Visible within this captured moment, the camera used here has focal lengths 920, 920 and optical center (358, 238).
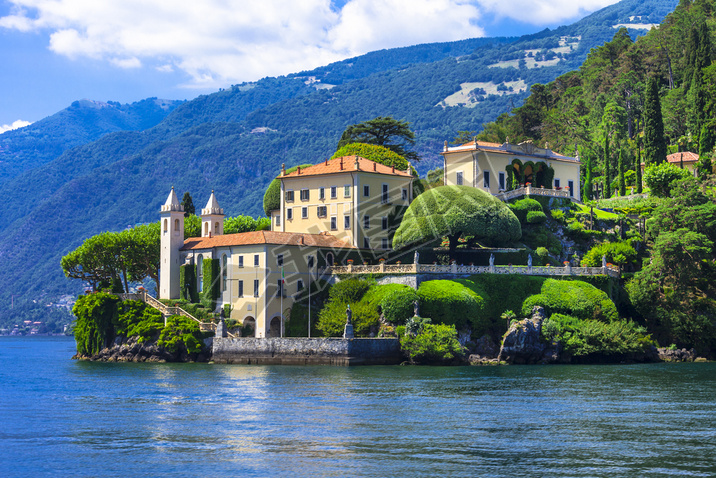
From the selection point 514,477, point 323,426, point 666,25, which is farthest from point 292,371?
point 666,25

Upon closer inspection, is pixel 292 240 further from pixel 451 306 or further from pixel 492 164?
pixel 492 164

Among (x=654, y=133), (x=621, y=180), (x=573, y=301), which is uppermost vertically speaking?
(x=654, y=133)

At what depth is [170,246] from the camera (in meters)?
81.6

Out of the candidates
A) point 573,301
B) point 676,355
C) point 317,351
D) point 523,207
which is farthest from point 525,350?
point 523,207

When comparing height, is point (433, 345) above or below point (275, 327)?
below

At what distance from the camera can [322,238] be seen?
78.6 metres

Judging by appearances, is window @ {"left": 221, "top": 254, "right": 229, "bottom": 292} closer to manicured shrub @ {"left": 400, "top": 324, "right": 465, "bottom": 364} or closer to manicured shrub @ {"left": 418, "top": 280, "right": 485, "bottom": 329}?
manicured shrub @ {"left": 418, "top": 280, "right": 485, "bottom": 329}

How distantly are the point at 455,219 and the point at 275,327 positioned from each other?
17.1 meters

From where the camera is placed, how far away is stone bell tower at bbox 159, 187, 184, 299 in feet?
266

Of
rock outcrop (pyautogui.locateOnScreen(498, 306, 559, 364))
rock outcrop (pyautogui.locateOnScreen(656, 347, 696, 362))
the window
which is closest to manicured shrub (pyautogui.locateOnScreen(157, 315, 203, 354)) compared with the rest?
the window

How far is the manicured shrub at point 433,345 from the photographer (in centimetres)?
6378

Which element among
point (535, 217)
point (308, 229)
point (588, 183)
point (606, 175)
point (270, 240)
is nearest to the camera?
point (270, 240)

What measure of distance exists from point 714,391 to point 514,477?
79.4 feet

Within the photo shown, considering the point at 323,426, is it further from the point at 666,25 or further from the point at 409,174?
the point at 666,25
